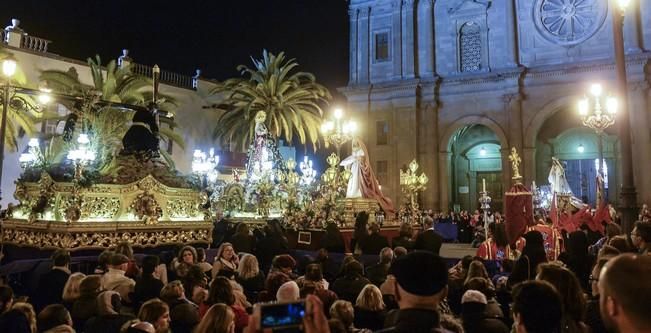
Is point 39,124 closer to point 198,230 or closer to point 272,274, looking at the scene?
→ point 198,230

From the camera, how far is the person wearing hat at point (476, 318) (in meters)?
4.88

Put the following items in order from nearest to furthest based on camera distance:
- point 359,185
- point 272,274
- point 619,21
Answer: point 272,274
point 619,21
point 359,185

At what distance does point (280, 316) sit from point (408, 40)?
35.3 metres

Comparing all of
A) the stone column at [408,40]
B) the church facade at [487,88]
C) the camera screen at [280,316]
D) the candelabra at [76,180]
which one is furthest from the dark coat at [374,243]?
the stone column at [408,40]

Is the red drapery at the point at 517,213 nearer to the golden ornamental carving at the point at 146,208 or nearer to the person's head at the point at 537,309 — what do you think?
the golden ornamental carving at the point at 146,208

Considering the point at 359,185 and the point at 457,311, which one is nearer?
the point at 457,311

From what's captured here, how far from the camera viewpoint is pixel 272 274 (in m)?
6.22

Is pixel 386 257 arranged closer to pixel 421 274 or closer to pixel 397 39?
pixel 421 274

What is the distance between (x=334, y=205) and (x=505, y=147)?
18.2m

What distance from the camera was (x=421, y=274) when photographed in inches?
112

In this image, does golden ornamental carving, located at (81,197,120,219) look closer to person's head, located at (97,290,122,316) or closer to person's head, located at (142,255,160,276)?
person's head, located at (142,255,160,276)

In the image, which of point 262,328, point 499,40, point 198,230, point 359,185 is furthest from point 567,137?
point 262,328

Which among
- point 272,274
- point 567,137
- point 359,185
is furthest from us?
point 567,137

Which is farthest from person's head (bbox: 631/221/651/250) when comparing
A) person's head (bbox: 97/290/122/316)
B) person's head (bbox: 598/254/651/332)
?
person's head (bbox: 97/290/122/316)
